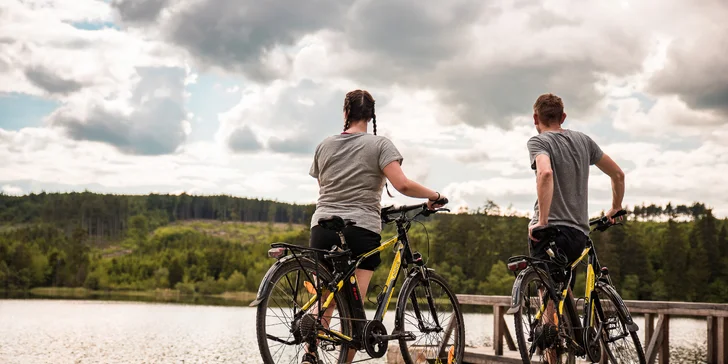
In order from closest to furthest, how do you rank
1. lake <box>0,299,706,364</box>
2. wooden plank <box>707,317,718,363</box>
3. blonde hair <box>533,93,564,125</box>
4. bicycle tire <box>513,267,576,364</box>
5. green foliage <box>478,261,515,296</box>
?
bicycle tire <box>513,267,576,364</box> < blonde hair <box>533,93,564,125</box> < wooden plank <box>707,317,718,363</box> < lake <box>0,299,706,364</box> < green foliage <box>478,261,515,296</box>

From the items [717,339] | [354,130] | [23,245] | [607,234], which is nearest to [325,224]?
[354,130]

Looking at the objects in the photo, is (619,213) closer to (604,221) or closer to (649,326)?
(604,221)

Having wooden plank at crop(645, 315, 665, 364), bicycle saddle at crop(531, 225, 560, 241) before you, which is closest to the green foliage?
wooden plank at crop(645, 315, 665, 364)

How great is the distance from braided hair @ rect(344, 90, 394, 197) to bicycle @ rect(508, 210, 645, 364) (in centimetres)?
109

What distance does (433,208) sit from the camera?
507cm

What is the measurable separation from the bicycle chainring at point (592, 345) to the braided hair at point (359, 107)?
5.52ft

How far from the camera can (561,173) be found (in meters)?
5.33

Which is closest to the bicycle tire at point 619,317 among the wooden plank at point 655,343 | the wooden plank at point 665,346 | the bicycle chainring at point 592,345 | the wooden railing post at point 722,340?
the bicycle chainring at point 592,345

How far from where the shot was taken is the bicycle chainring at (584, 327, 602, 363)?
17.1 ft

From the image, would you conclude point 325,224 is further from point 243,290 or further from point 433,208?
point 243,290

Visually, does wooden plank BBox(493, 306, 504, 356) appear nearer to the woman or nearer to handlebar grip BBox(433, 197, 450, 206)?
handlebar grip BBox(433, 197, 450, 206)

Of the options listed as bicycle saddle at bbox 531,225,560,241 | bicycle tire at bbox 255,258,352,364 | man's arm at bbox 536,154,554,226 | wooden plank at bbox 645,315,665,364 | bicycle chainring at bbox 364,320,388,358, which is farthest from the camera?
Answer: wooden plank at bbox 645,315,665,364

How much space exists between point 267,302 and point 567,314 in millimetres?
2158

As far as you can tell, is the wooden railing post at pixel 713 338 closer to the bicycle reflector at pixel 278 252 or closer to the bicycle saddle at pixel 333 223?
the bicycle saddle at pixel 333 223
